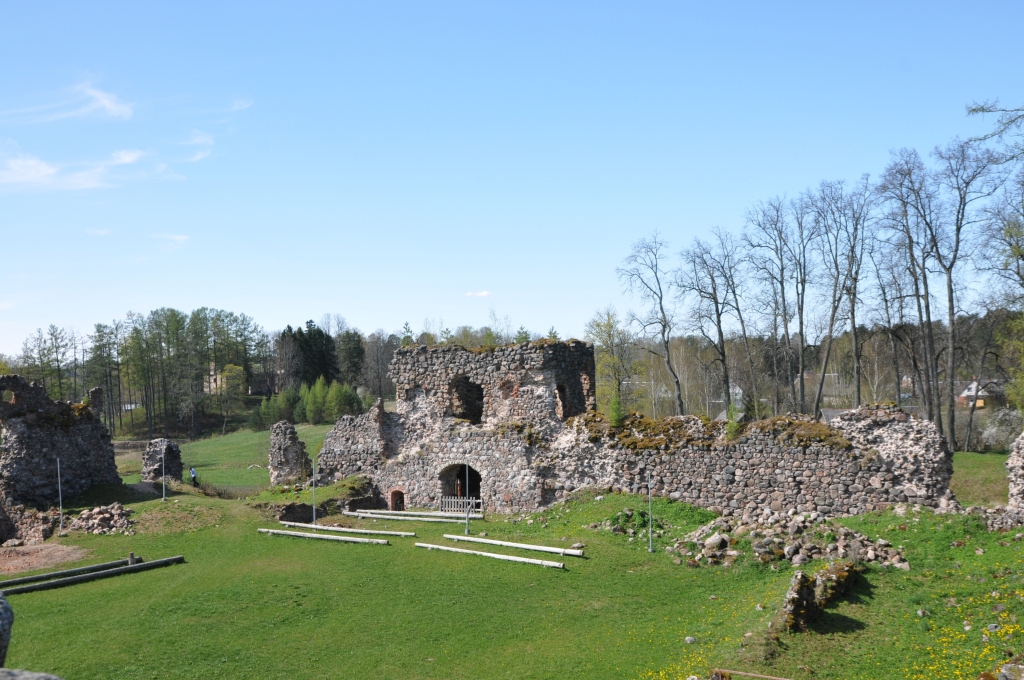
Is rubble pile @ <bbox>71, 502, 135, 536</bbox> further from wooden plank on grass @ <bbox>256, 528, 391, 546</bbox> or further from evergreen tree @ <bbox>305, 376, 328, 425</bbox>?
evergreen tree @ <bbox>305, 376, 328, 425</bbox>

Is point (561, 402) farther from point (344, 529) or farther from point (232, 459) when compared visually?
point (232, 459)

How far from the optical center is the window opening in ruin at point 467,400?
27656 mm

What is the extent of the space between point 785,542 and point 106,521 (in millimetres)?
20337

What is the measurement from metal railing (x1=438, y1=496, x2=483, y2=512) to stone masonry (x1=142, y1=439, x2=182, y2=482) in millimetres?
11910

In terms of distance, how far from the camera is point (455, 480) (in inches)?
1092

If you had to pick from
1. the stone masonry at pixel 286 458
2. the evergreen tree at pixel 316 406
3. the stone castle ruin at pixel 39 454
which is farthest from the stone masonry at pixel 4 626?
the evergreen tree at pixel 316 406

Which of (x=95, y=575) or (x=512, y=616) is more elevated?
(x=95, y=575)

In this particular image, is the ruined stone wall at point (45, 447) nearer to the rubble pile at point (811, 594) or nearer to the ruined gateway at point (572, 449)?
the ruined gateway at point (572, 449)

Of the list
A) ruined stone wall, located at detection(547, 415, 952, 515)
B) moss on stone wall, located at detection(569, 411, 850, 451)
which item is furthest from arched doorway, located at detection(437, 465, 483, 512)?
moss on stone wall, located at detection(569, 411, 850, 451)

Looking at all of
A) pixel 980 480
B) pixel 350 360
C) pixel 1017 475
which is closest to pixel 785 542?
pixel 1017 475

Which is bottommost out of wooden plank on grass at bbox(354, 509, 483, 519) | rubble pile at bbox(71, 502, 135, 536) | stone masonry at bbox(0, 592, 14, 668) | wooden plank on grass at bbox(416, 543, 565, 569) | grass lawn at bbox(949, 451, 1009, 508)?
grass lawn at bbox(949, 451, 1009, 508)

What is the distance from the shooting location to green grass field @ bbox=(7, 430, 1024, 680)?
39.4 ft

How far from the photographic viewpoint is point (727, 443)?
21.2m

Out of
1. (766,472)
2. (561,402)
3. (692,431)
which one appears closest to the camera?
(766,472)
